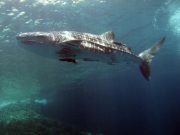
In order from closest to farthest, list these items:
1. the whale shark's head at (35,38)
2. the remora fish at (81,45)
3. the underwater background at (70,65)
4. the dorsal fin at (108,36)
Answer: the whale shark's head at (35,38) < the remora fish at (81,45) < the dorsal fin at (108,36) < the underwater background at (70,65)

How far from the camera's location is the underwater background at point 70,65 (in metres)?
20.0

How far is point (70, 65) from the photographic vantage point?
32.6 m

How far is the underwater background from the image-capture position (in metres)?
20.0

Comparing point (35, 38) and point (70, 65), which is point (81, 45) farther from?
point (70, 65)

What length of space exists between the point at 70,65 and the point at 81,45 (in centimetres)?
2904

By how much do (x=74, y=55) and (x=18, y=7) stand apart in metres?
15.5

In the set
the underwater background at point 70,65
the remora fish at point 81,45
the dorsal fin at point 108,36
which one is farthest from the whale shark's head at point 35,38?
the dorsal fin at point 108,36

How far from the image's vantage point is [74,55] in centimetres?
366

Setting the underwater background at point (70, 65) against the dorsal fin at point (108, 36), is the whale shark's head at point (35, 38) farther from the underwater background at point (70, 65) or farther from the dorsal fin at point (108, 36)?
the dorsal fin at point (108, 36)

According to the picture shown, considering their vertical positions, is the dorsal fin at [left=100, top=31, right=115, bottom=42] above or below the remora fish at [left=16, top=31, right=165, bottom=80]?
above

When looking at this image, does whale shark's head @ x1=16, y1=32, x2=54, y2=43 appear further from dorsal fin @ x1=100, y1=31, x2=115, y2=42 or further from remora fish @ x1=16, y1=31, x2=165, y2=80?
dorsal fin @ x1=100, y1=31, x2=115, y2=42

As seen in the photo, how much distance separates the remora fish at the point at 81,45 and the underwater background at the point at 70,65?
11.9 inches

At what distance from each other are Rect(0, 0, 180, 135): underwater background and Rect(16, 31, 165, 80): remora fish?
302mm

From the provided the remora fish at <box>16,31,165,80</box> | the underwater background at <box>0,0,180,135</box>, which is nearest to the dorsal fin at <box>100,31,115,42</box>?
the remora fish at <box>16,31,165,80</box>
